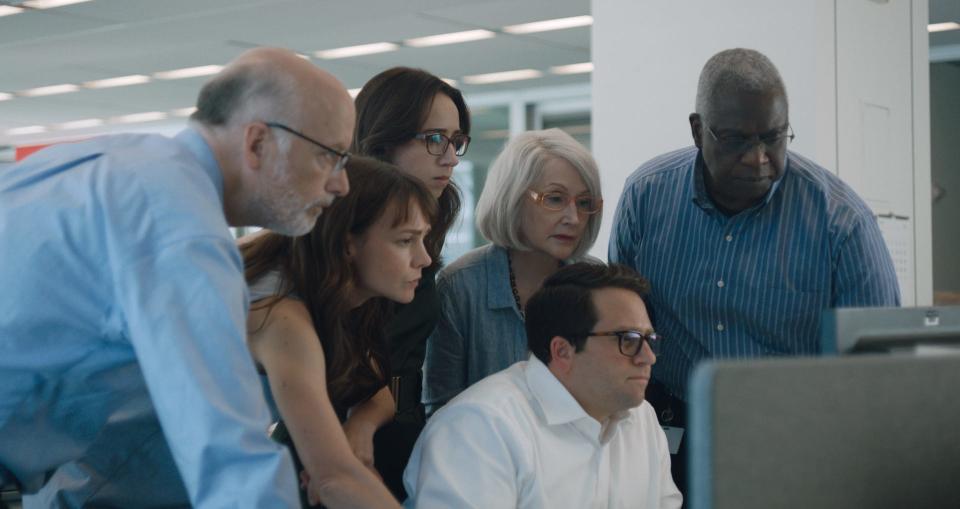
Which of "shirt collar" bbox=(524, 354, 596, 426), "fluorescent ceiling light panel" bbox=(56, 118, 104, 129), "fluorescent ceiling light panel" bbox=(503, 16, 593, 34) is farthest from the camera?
"fluorescent ceiling light panel" bbox=(56, 118, 104, 129)

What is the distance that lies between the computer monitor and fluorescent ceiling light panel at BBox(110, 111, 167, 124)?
9398 mm

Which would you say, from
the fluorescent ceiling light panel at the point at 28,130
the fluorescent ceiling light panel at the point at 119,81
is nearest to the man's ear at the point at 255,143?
the fluorescent ceiling light panel at the point at 119,81

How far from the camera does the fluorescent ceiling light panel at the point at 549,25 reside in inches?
248

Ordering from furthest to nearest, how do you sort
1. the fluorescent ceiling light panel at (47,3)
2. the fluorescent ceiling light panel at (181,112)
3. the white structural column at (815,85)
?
1. the fluorescent ceiling light panel at (181,112)
2. the fluorescent ceiling light panel at (47,3)
3. the white structural column at (815,85)

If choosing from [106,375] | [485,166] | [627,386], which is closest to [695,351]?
[627,386]

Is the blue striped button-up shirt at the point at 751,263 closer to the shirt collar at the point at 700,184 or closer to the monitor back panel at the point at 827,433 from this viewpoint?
the shirt collar at the point at 700,184

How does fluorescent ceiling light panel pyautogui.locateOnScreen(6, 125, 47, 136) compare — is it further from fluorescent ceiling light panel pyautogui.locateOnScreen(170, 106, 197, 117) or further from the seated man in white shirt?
the seated man in white shirt

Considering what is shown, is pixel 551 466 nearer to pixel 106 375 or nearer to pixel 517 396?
pixel 517 396

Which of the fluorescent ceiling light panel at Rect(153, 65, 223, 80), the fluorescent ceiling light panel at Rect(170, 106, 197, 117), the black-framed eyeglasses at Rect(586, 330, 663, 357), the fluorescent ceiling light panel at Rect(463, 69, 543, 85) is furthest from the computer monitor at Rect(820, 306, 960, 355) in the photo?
the fluorescent ceiling light panel at Rect(170, 106, 197, 117)

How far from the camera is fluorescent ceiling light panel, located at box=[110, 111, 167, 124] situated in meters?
9.89

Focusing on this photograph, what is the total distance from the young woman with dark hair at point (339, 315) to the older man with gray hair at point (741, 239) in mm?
568

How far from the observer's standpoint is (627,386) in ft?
6.72

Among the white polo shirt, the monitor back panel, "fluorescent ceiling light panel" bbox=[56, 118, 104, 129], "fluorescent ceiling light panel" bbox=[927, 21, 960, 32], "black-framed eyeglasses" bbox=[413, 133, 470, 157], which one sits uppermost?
"fluorescent ceiling light panel" bbox=[927, 21, 960, 32]

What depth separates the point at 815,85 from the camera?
3.28 metres
